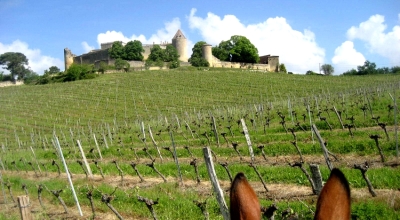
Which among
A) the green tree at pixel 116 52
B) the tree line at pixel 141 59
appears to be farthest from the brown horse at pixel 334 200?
the green tree at pixel 116 52

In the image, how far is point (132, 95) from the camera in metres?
46.1

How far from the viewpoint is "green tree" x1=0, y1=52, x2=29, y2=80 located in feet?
302

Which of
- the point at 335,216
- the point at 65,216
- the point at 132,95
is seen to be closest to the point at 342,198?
the point at 335,216

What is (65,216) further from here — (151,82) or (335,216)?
(151,82)

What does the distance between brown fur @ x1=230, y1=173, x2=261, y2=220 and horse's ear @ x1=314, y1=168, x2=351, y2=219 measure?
14 centimetres

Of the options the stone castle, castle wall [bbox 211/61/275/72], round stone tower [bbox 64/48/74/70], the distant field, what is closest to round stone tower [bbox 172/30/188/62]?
the stone castle

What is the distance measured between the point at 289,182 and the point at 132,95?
38764 millimetres

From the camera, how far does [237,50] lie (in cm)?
8600

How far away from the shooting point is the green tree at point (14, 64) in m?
91.9

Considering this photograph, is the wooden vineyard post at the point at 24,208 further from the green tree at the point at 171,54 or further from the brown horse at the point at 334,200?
the green tree at the point at 171,54

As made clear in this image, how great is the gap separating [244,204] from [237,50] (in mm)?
86722

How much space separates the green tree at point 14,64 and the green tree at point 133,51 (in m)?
30.3

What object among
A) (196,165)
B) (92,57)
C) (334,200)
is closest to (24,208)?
(196,165)

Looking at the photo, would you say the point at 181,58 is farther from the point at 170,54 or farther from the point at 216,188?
the point at 216,188
